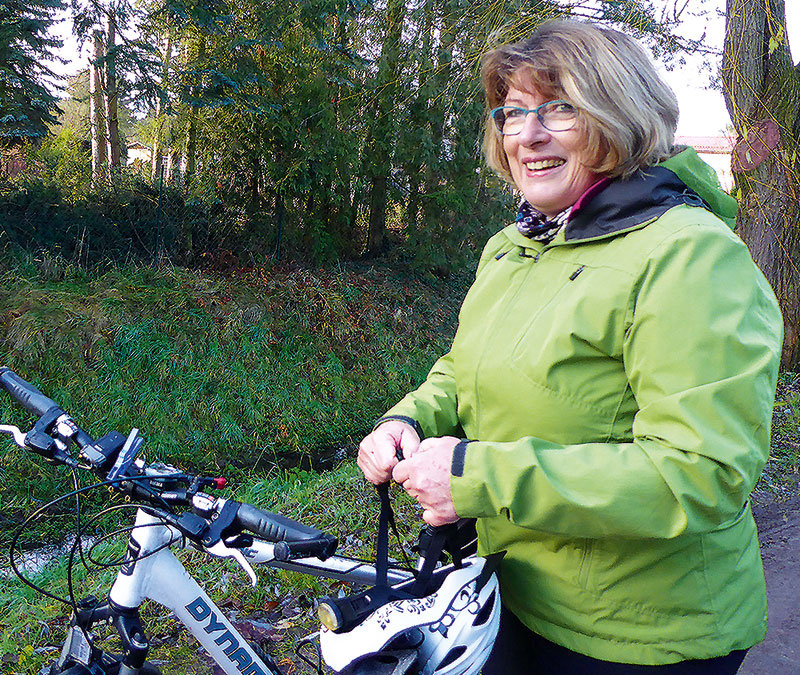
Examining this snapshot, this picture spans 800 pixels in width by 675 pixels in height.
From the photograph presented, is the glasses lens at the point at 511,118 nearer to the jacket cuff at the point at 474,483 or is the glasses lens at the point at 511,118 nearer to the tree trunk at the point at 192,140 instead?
the jacket cuff at the point at 474,483

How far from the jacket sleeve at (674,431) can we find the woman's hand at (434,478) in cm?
5

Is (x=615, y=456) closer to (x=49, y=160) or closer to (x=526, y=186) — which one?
(x=526, y=186)

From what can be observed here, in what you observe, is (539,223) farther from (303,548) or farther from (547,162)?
(303,548)

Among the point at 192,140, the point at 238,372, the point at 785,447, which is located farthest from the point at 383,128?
the point at 785,447

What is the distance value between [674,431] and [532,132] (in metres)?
0.73

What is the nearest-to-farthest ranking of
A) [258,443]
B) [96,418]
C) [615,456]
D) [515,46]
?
[615,456] → [515,46] → [96,418] → [258,443]

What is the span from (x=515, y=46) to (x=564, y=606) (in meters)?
1.22

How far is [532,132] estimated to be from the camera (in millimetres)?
1544

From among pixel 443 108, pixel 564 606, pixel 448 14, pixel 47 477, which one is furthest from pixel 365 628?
pixel 443 108

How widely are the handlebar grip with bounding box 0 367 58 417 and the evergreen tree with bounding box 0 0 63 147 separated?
309 inches

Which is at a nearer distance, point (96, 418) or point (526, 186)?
point (526, 186)

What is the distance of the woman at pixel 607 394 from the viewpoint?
1.20m

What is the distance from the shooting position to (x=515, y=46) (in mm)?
1575

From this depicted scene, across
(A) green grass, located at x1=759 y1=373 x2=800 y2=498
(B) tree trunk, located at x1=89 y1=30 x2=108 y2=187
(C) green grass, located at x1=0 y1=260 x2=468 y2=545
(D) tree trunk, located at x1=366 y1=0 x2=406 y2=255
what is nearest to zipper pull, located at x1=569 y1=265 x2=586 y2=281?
(A) green grass, located at x1=759 y1=373 x2=800 y2=498
